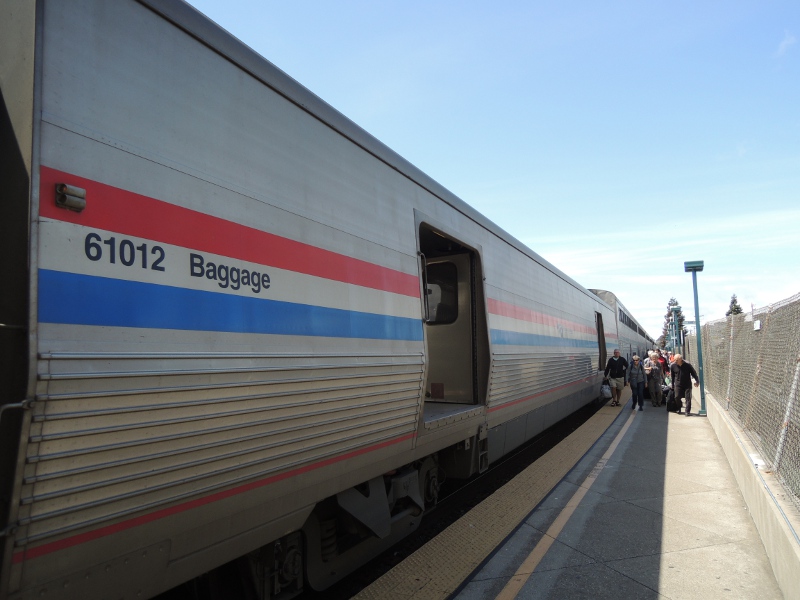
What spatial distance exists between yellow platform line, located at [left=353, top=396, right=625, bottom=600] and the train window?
76.5 inches

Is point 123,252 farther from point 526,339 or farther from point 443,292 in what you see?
point 526,339

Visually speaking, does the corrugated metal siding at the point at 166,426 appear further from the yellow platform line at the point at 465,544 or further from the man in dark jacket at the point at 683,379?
the man in dark jacket at the point at 683,379

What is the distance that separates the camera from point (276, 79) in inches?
122

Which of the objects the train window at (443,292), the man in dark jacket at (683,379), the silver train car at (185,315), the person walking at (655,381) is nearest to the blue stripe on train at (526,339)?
the train window at (443,292)

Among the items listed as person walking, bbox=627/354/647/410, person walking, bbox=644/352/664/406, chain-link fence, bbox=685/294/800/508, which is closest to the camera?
chain-link fence, bbox=685/294/800/508

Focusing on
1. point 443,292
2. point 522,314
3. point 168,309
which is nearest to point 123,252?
point 168,309

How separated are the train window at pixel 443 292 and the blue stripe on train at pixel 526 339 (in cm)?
53

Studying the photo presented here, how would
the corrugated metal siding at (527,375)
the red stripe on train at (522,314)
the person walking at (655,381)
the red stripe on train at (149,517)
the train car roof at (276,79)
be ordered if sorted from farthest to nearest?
1. the person walking at (655,381)
2. the red stripe on train at (522,314)
3. the corrugated metal siding at (527,375)
4. the train car roof at (276,79)
5. the red stripe on train at (149,517)

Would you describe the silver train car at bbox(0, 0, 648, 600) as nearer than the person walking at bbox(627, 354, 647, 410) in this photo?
Yes

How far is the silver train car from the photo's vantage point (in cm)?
189

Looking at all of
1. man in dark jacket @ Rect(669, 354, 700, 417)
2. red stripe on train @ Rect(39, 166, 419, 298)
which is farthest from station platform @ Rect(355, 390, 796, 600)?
man in dark jacket @ Rect(669, 354, 700, 417)

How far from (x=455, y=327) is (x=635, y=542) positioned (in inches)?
104

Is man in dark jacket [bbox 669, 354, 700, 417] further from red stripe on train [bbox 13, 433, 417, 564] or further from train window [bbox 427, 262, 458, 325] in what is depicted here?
red stripe on train [bbox 13, 433, 417, 564]

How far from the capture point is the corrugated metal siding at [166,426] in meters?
1.88
